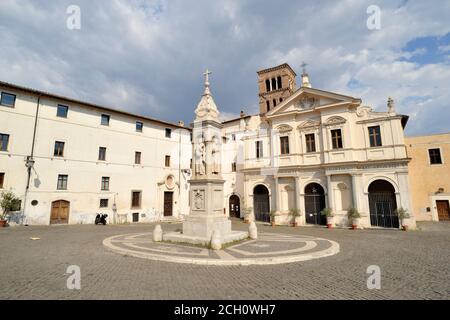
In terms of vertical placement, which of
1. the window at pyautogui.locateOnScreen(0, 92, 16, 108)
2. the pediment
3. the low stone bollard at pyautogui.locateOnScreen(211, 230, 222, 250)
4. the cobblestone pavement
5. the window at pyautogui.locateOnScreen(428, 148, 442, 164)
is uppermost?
the pediment

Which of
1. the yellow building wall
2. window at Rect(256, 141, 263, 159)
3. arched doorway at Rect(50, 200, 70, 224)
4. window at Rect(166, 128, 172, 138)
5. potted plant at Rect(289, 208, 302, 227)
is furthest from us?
window at Rect(166, 128, 172, 138)

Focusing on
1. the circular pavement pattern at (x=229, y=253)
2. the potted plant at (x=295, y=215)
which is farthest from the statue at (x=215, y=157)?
the potted plant at (x=295, y=215)

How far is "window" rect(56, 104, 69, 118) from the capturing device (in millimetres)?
21472

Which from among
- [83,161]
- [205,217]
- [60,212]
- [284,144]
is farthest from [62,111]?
[284,144]

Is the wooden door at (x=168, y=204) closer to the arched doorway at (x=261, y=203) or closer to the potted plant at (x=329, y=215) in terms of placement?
the arched doorway at (x=261, y=203)

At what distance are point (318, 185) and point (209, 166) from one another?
45.8ft

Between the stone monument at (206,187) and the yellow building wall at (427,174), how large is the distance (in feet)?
68.5

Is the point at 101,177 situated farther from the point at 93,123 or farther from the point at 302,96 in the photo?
the point at 302,96

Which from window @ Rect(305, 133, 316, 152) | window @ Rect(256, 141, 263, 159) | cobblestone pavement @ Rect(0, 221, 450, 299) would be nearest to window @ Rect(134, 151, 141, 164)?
window @ Rect(256, 141, 263, 159)

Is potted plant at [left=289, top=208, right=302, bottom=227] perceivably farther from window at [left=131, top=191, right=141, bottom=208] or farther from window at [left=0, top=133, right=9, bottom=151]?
window at [left=0, top=133, right=9, bottom=151]

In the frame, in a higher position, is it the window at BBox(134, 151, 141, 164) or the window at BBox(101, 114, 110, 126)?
the window at BBox(101, 114, 110, 126)

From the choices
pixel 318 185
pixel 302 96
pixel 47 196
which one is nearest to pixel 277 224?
pixel 318 185

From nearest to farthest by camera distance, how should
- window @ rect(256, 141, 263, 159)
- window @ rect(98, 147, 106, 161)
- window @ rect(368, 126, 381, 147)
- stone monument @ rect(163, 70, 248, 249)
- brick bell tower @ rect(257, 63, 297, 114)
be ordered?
1. stone monument @ rect(163, 70, 248, 249)
2. window @ rect(368, 126, 381, 147)
3. window @ rect(98, 147, 106, 161)
4. window @ rect(256, 141, 263, 159)
5. brick bell tower @ rect(257, 63, 297, 114)

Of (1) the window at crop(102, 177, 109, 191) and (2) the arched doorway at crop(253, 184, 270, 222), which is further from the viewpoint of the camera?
(2) the arched doorway at crop(253, 184, 270, 222)
